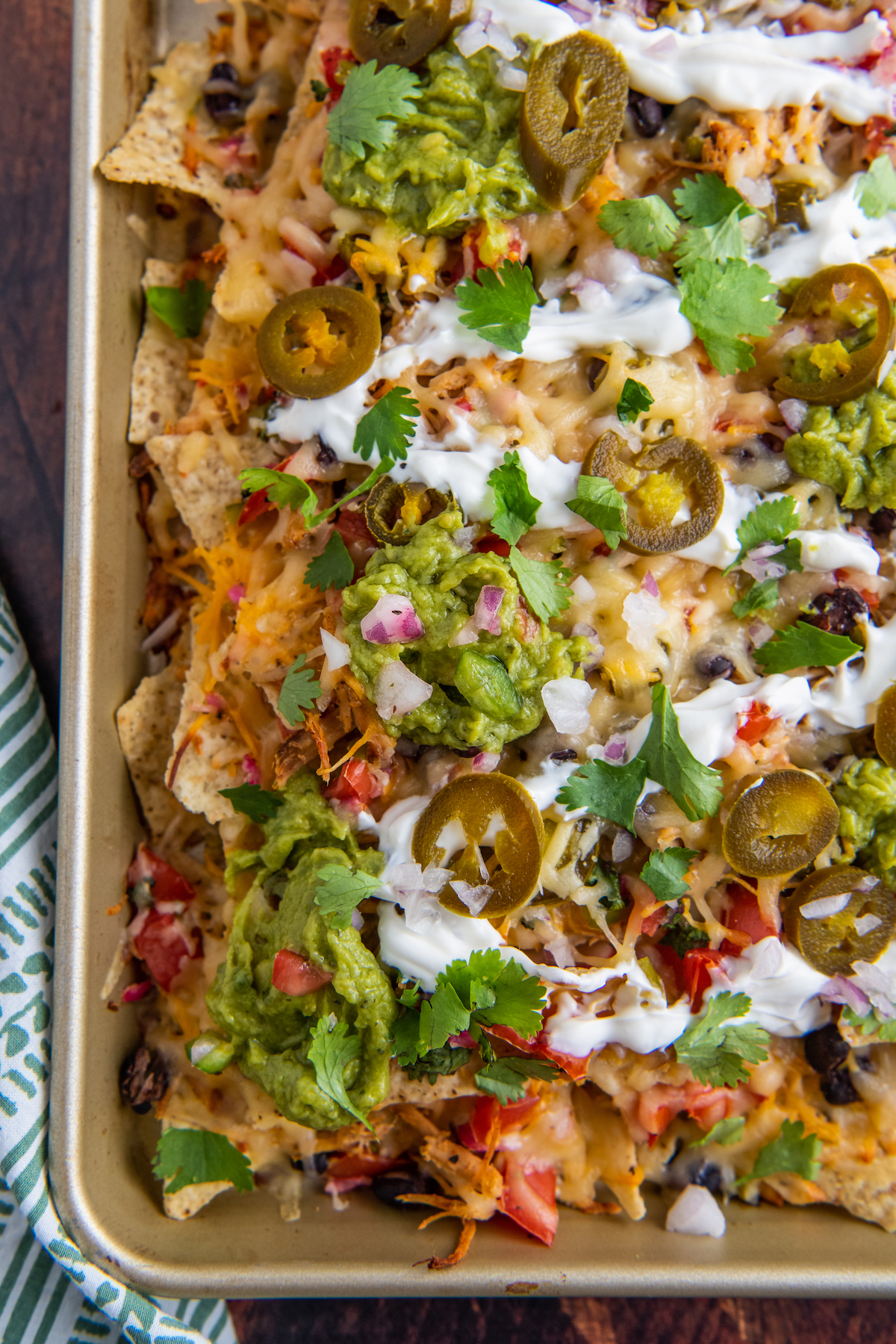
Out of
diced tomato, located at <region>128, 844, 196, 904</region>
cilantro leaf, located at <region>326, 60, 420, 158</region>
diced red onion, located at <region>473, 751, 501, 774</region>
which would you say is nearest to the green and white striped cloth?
diced tomato, located at <region>128, 844, 196, 904</region>

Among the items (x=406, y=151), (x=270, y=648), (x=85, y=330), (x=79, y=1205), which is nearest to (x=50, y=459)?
(x=85, y=330)

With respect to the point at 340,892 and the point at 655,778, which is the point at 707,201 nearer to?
the point at 655,778

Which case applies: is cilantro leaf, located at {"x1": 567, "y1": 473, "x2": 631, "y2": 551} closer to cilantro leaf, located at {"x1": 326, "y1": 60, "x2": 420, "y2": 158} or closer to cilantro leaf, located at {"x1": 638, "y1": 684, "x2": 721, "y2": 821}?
cilantro leaf, located at {"x1": 638, "y1": 684, "x2": 721, "y2": 821}

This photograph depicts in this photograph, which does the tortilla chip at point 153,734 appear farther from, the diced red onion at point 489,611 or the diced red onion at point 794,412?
the diced red onion at point 794,412

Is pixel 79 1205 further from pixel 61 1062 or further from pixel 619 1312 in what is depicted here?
pixel 619 1312

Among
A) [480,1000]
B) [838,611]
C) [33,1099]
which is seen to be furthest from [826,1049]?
[33,1099]

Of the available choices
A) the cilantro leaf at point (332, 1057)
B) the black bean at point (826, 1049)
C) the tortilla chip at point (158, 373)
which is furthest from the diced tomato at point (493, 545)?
the black bean at point (826, 1049)
